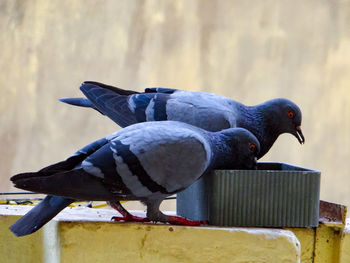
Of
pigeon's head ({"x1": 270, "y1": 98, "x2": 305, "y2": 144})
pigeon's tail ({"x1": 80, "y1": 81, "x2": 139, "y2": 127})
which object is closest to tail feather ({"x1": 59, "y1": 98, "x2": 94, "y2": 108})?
pigeon's tail ({"x1": 80, "y1": 81, "x2": 139, "y2": 127})

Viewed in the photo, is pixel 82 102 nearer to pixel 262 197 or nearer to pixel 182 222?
pixel 182 222

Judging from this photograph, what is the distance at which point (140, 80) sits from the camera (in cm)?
641

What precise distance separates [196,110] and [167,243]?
942 mm

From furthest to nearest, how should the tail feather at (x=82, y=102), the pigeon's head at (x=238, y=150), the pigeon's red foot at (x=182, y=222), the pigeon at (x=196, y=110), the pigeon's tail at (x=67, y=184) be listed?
1. the tail feather at (x=82, y=102)
2. the pigeon at (x=196, y=110)
3. the pigeon's head at (x=238, y=150)
4. the pigeon's red foot at (x=182, y=222)
5. the pigeon's tail at (x=67, y=184)

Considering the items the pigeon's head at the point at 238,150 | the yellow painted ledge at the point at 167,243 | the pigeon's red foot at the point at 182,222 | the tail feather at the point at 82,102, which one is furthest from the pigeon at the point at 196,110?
the yellow painted ledge at the point at 167,243

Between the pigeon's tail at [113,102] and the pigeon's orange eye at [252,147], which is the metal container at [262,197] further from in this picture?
the pigeon's tail at [113,102]

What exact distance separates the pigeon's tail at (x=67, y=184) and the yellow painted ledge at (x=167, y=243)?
184mm

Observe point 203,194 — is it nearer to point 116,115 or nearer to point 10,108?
point 116,115

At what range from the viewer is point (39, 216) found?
7.79ft

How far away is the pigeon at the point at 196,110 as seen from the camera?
3.13 m

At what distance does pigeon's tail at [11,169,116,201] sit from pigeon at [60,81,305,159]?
35.0 inches

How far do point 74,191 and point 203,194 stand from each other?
2.27 ft

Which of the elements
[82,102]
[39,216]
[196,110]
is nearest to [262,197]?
[196,110]

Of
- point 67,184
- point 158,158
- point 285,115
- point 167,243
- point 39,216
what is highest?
point 285,115
